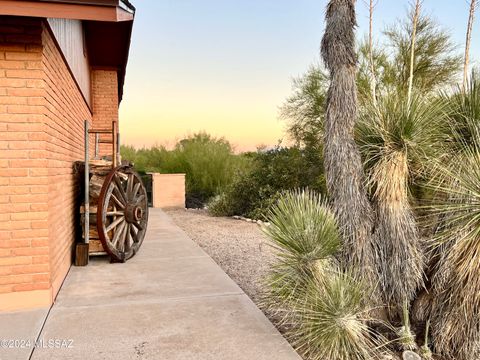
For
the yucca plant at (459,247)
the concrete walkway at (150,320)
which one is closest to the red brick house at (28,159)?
the concrete walkway at (150,320)

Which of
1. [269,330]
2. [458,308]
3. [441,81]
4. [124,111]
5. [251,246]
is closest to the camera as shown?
[458,308]

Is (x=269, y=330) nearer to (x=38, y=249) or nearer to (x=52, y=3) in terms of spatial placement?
(x=38, y=249)

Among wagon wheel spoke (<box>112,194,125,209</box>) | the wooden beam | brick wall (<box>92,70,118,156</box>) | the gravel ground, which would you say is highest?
brick wall (<box>92,70,118,156</box>)

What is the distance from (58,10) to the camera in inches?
136

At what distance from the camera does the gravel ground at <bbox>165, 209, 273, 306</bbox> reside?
5645 millimetres

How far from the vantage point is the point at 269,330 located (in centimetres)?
354

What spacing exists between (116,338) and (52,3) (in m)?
2.71

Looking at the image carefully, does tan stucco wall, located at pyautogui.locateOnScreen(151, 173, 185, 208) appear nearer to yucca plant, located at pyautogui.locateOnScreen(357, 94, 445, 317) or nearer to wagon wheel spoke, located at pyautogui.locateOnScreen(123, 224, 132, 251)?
wagon wheel spoke, located at pyautogui.locateOnScreen(123, 224, 132, 251)

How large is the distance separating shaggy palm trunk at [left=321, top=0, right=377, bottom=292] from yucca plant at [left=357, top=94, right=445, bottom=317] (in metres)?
0.13

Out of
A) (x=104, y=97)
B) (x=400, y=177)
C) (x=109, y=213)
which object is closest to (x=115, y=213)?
(x=109, y=213)

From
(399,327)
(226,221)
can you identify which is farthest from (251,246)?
(399,327)

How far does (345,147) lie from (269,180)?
8118 millimetres

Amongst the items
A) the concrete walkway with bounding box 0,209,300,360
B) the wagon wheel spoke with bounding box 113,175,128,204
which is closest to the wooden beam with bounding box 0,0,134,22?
the concrete walkway with bounding box 0,209,300,360

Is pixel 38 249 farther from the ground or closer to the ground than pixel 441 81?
closer to the ground
